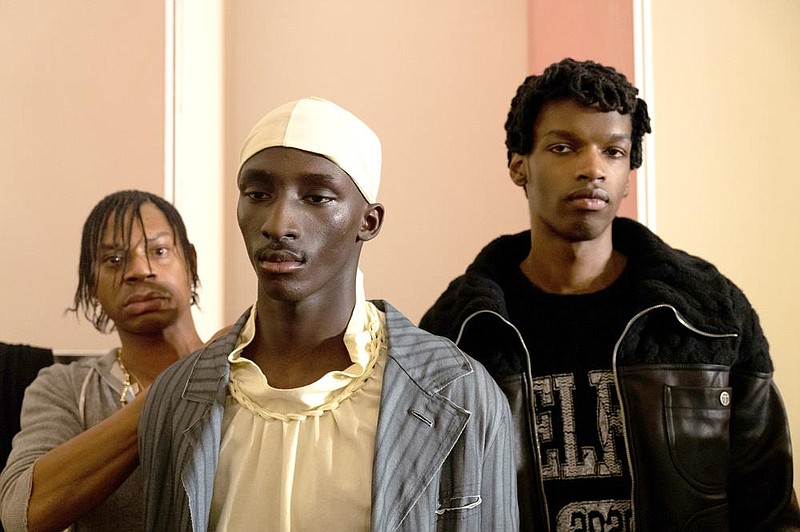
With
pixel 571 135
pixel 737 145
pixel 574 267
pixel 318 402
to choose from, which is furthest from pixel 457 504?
pixel 737 145

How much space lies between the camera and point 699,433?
1.71 m

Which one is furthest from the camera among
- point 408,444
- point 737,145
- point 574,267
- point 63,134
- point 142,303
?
point 63,134

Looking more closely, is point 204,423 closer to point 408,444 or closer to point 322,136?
point 408,444

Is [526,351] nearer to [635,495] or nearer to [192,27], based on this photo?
[635,495]

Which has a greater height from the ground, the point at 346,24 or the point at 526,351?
the point at 346,24

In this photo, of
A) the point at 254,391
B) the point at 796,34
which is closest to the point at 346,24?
the point at 796,34

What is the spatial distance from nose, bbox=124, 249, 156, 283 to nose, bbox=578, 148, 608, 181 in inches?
37.9

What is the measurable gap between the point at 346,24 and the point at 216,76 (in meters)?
0.49

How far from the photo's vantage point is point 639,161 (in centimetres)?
193

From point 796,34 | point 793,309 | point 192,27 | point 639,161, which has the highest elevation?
point 192,27

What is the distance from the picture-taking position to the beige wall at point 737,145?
2379 millimetres

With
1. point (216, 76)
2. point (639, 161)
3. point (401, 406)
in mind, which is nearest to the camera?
point (401, 406)

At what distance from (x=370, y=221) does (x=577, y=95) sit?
57cm

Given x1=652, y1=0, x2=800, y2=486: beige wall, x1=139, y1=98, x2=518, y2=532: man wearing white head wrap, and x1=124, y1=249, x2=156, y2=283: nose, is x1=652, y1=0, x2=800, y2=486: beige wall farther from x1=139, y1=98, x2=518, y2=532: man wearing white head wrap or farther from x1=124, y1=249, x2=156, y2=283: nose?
x1=124, y1=249, x2=156, y2=283: nose
